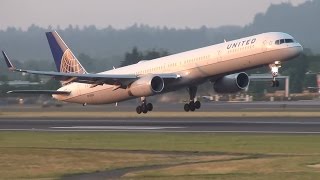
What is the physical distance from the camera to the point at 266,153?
3155 cm

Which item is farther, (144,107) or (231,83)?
(144,107)

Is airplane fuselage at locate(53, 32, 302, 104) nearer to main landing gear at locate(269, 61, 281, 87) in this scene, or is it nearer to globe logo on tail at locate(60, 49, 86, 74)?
main landing gear at locate(269, 61, 281, 87)

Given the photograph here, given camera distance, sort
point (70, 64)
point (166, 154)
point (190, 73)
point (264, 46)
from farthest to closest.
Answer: point (70, 64) → point (190, 73) → point (264, 46) → point (166, 154)

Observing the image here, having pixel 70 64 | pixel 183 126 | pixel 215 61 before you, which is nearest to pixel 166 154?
pixel 183 126

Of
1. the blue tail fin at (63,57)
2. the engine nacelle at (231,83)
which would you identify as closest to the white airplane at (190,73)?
the engine nacelle at (231,83)

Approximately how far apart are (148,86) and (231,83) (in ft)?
18.7

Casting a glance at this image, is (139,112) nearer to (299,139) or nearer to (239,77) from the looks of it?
(239,77)

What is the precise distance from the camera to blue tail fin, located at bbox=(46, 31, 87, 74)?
214ft

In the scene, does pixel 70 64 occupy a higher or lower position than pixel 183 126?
higher

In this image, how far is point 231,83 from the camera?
5669 cm

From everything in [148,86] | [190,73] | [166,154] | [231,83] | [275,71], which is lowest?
[166,154]

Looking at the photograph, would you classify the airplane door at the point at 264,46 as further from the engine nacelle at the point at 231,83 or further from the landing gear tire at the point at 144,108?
the landing gear tire at the point at 144,108

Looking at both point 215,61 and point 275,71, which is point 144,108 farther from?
point 275,71

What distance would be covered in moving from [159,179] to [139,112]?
33.0m
